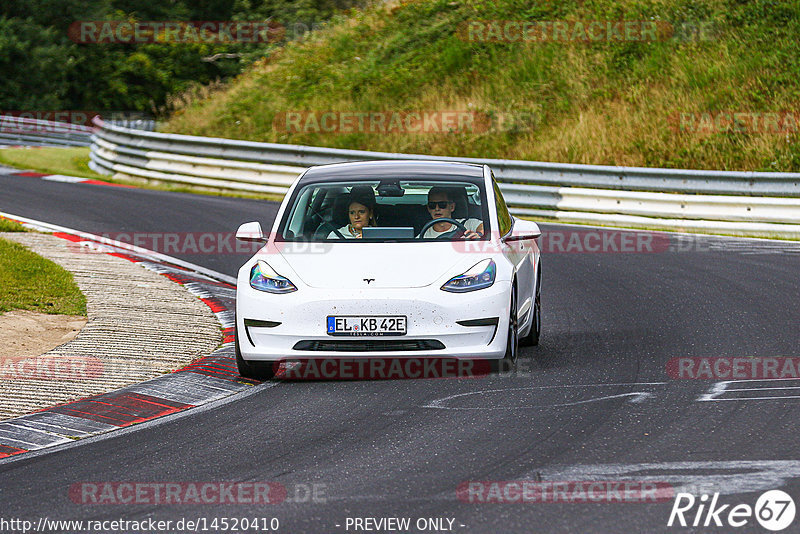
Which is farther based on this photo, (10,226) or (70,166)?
(70,166)

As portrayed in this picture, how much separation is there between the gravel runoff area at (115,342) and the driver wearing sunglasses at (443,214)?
7.06 feet

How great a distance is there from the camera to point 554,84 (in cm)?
2852

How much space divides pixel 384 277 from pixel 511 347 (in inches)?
43.2

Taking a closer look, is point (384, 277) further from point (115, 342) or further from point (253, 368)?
point (115, 342)

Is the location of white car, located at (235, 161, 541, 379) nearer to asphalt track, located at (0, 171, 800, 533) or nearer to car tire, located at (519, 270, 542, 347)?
car tire, located at (519, 270, 542, 347)

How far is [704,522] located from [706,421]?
6.49ft

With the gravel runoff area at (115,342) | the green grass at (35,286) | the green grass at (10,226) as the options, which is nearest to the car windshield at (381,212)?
the gravel runoff area at (115,342)

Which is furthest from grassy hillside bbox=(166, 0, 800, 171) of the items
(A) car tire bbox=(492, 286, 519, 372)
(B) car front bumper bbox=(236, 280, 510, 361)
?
(B) car front bumper bbox=(236, 280, 510, 361)

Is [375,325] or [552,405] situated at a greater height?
[375,325]

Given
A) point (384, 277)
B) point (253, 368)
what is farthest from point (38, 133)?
point (384, 277)

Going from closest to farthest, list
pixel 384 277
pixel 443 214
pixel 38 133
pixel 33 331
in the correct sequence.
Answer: pixel 384 277, pixel 443 214, pixel 33 331, pixel 38 133

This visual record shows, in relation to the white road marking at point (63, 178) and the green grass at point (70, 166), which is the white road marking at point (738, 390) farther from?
the white road marking at point (63, 178)

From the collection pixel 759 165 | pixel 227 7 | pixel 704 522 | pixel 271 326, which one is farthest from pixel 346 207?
pixel 227 7

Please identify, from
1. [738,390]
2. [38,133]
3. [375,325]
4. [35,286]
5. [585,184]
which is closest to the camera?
[738,390]
